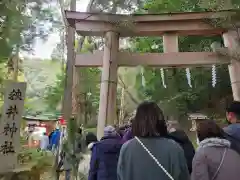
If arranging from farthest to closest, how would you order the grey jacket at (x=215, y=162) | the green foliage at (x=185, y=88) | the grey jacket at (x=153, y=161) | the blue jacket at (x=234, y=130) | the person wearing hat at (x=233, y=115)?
the green foliage at (x=185, y=88) → the person wearing hat at (x=233, y=115) → the blue jacket at (x=234, y=130) → the grey jacket at (x=215, y=162) → the grey jacket at (x=153, y=161)

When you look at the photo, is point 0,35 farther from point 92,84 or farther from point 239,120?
point 92,84

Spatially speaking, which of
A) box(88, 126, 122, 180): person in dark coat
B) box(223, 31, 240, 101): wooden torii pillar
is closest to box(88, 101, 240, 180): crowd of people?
box(88, 126, 122, 180): person in dark coat

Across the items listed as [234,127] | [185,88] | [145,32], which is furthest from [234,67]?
[185,88]

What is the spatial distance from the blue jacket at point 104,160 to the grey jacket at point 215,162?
1.25m

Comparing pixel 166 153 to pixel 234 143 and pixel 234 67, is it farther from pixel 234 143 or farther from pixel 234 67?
pixel 234 67

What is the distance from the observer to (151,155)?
5.27ft

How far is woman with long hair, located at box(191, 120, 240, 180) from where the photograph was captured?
1781 mm

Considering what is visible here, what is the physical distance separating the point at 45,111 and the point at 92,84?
7.22 m

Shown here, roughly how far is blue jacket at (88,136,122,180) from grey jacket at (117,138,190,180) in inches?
48.0

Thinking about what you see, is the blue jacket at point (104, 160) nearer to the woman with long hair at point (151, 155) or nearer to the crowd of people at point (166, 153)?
the crowd of people at point (166, 153)

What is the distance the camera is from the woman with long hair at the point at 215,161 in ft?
5.84

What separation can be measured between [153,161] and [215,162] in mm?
524

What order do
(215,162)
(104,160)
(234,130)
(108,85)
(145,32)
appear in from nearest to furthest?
1. (215,162)
2. (234,130)
3. (104,160)
4. (108,85)
5. (145,32)

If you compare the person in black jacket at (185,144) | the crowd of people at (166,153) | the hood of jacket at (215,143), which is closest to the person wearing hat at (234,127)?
the crowd of people at (166,153)
